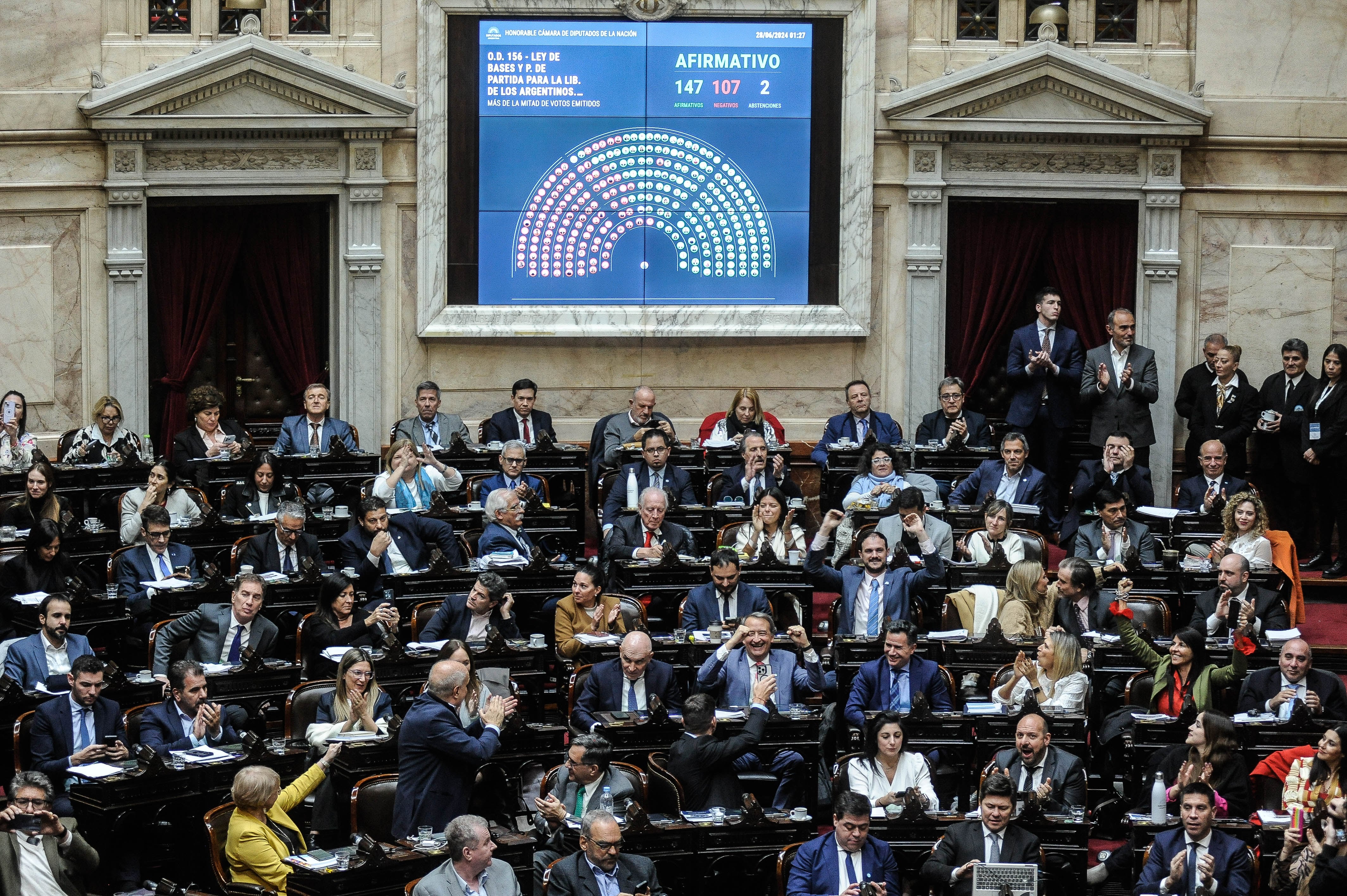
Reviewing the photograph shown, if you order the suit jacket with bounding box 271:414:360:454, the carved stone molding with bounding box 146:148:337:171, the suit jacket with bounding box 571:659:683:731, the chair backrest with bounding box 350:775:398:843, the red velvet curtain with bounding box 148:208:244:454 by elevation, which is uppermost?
the carved stone molding with bounding box 146:148:337:171

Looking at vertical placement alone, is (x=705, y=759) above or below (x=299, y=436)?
below

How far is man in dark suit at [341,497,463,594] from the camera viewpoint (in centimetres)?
1065

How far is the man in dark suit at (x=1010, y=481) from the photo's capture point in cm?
1177

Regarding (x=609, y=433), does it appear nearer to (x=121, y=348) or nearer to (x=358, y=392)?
(x=358, y=392)

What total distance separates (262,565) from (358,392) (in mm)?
3272

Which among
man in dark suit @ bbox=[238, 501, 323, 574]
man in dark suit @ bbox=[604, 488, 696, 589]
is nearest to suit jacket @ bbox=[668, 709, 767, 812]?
man in dark suit @ bbox=[604, 488, 696, 589]

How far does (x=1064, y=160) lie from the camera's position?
1402 centimetres

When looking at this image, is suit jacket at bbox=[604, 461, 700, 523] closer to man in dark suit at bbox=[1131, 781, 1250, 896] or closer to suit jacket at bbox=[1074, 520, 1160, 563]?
suit jacket at bbox=[1074, 520, 1160, 563]

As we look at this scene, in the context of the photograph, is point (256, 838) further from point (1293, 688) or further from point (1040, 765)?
point (1293, 688)

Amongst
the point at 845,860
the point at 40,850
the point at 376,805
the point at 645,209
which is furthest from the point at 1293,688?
the point at 645,209

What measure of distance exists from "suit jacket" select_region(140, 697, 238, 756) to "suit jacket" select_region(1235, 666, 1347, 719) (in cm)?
483

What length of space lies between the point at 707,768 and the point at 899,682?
4.06 ft

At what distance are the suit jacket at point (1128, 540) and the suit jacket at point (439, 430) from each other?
395 centimetres

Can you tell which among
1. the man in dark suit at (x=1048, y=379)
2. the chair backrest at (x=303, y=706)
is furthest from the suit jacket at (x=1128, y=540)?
the chair backrest at (x=303, y=706)
